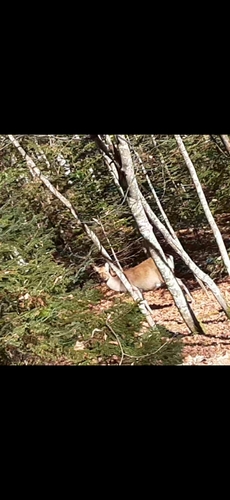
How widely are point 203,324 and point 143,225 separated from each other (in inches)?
94.5

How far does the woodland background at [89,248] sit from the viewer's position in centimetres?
334

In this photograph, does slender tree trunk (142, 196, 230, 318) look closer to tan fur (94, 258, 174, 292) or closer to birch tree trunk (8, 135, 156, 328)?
birch tree trunk (8, 135, 156, 328)

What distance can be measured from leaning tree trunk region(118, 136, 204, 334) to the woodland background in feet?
0.70

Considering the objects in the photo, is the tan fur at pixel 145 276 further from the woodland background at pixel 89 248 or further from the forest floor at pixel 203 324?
the forest floor at pixel 203 324

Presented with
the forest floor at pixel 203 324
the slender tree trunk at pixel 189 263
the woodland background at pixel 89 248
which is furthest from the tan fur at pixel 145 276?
the slender tree trunk at pixel 189 263

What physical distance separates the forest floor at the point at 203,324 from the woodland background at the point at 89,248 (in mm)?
16

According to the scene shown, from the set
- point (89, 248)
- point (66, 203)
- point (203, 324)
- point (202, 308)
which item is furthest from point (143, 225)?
point (202, 308)

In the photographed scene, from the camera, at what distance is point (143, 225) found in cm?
420

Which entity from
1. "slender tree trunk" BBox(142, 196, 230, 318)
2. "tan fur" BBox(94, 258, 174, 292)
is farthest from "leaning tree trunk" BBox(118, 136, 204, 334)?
"tan fur" BBox(94, 258, 174, 292)
